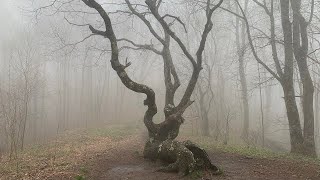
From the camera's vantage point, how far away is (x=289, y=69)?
15109 mm

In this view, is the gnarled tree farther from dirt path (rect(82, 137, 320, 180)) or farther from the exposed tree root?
dirt path (rect(82, 137, 320, 180))

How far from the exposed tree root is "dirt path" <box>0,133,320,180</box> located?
31 cm

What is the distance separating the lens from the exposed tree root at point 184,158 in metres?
10.6

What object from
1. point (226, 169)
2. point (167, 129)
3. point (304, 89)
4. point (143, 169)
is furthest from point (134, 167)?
point (304, 89)

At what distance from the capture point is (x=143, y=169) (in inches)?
465

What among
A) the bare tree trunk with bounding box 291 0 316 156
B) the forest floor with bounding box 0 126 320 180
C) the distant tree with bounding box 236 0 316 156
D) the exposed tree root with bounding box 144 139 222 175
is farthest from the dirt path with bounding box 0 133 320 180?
the bare tree trunk with bounding box 291 0 316 156

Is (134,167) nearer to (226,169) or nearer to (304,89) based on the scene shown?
(226,169)

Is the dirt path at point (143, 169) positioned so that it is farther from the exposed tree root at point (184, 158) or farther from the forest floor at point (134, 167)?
the exposed tree root at point (184, 158)

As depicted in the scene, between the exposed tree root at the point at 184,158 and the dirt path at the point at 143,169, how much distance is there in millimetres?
311

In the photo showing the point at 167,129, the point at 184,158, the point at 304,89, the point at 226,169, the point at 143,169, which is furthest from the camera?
the point at 304,89

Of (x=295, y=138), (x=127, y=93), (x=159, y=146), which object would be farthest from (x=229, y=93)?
(x=159, y=146)

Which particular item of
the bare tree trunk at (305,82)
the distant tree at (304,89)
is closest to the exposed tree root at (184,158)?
the distant tree at (304,89)

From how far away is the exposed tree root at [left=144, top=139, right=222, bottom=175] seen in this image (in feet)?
34.7

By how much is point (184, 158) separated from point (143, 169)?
1.84 metres
